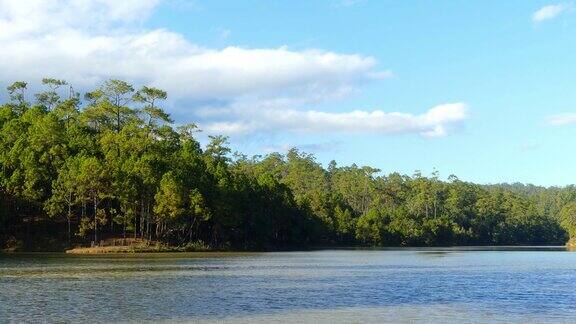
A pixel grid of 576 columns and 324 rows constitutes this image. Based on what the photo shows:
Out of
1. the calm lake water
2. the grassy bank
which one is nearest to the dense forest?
the grassy bank

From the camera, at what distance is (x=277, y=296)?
40062mm

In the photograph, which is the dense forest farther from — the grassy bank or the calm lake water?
the calm lake water

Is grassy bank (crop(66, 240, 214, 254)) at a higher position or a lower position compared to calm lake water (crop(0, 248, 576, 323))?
higher

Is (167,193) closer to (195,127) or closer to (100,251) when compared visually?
(100,251)

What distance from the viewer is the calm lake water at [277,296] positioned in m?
31.7

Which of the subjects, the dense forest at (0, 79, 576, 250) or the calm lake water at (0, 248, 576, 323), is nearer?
the calm lake water at (0, 248, 576, 323)

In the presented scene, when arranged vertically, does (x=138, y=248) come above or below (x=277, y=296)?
above

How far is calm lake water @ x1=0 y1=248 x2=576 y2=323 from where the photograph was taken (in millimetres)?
31656

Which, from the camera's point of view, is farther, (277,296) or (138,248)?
(138,248)

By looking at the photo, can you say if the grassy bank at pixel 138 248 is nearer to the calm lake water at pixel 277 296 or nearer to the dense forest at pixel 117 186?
the dense forest at pixel 117 186

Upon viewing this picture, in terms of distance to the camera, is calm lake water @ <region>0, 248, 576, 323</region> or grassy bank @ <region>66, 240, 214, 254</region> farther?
grassy bank @ <region>66, 240, 214, 254</region>

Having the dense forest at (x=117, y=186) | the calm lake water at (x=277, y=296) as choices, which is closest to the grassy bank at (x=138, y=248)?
the dense forest at (x=117, y=186)

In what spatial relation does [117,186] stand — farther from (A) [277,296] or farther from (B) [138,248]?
(A) [277,296]

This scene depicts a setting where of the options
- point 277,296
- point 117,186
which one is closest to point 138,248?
point 117,186
